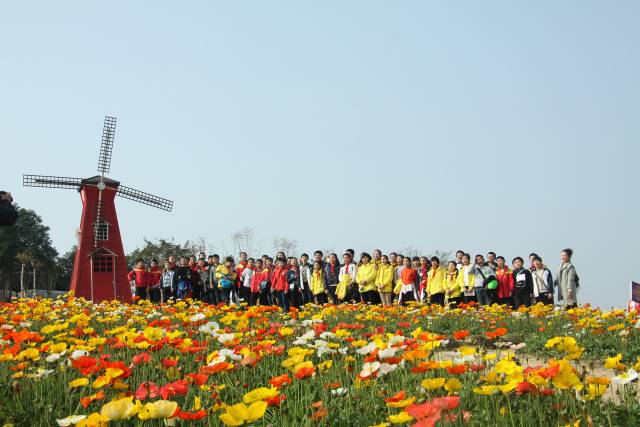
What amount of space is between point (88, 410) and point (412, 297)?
1337 centimetres

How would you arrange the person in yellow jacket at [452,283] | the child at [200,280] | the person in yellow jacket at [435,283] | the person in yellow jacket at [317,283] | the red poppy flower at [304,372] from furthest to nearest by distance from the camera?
the child at [200,280]
the person in yellow jacket at [317,283]
the person in yellow jacket at [435,283]
the person in yellow jacket at [452,283]
the red poppy flower at [304,372]

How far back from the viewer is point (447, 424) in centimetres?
290

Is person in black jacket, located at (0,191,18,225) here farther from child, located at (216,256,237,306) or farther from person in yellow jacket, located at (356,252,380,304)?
child, located at (216,256,237,306)

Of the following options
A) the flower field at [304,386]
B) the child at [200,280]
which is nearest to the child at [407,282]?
the child at [200,280]

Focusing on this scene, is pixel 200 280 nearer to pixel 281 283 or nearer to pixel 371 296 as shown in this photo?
pixel 281 283

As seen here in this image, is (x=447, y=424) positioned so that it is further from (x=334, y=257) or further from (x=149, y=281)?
(x=149, y=281)

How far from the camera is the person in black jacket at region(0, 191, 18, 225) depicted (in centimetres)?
636

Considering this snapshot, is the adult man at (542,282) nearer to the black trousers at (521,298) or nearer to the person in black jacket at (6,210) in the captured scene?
the black trousers at (521,298)

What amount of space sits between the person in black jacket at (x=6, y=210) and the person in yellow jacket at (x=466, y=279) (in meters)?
11.4

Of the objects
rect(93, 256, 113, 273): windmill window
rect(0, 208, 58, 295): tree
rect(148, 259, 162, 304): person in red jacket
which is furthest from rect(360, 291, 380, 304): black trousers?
rect(0, 208, 58, 295): tree

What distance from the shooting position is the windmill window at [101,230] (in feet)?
114

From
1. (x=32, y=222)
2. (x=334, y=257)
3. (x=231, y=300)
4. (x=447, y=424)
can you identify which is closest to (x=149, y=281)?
(x=231, y=300)

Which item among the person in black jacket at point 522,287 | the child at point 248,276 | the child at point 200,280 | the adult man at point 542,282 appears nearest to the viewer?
the adult man at point 542,282

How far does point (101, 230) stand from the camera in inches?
1385
